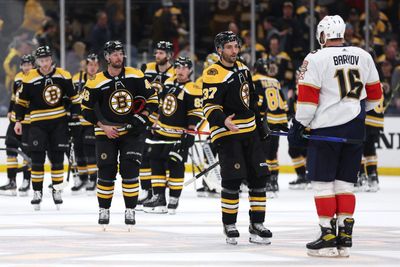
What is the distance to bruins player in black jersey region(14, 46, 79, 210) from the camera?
12.8 m

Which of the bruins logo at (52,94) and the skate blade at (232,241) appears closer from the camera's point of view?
the skate blade at (232,241)

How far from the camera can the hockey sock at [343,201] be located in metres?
8.84

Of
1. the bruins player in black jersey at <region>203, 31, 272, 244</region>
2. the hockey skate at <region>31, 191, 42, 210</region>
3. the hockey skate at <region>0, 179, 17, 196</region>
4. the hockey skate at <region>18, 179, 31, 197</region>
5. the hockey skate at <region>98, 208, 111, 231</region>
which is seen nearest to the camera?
the bruins player in black jersey at <region>203, 31, 272, 244</region>

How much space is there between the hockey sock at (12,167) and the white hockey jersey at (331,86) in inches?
290

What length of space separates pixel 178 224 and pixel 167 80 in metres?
1.97

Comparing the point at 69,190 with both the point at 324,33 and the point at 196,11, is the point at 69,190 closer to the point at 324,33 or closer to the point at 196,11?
the point at 196,11

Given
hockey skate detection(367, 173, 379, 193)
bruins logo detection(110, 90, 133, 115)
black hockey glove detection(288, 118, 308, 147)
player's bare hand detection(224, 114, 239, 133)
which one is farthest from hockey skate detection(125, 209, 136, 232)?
hockey skate detection(367, 173, 379, 193)

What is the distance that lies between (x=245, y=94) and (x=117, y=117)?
1.43 metres

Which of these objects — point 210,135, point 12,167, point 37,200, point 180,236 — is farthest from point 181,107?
point 12,167

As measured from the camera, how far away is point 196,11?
20.4 metres

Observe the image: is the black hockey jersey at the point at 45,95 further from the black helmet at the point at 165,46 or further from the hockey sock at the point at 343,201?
the hockey sock at the point at 343,201

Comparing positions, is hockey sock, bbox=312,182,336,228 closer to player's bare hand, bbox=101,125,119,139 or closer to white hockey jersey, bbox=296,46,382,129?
white hockey jersey, bbox=296,46,382,129

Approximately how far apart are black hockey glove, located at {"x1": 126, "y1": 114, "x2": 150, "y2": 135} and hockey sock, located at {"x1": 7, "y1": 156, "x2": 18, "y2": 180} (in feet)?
17.0

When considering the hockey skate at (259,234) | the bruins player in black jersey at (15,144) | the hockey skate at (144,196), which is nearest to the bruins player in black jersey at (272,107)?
the hockey skate at (144,196)
